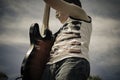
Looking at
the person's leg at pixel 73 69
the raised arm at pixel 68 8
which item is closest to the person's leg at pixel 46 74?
the person's leg at pixel 73 69

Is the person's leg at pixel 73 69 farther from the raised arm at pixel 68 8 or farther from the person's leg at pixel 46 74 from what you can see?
the raised arm at pixel 68 8

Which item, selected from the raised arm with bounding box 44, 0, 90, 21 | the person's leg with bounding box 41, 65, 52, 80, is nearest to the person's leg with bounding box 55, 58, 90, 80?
the person's leg with bounding box 41, 65, 52, 80

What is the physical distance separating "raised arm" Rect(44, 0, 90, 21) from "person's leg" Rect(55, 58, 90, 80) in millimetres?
515

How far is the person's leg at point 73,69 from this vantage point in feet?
10.4

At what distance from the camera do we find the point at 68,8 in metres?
3.34

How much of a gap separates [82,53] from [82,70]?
18 centimetres

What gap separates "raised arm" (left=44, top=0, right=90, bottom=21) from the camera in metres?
3.27

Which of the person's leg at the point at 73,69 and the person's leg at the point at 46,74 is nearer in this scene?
the person's leg at the point at 73,69

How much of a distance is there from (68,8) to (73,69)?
0.67 meters

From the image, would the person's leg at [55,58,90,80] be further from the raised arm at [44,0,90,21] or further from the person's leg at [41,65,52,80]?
the raised arm at [44,0,90,21]

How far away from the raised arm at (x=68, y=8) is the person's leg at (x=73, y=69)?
1.69 feet

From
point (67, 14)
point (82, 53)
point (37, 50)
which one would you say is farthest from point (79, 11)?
point (37, 50)

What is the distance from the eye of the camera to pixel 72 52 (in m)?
Result: 3.23

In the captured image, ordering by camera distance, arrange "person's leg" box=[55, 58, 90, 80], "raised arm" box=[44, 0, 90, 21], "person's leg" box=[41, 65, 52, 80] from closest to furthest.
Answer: "person's leg" box=[55, 58, 90, 80], "raised arm" box=[44, 0, 90, 21], "person's leg" box=[41, 65, 52, 80]
